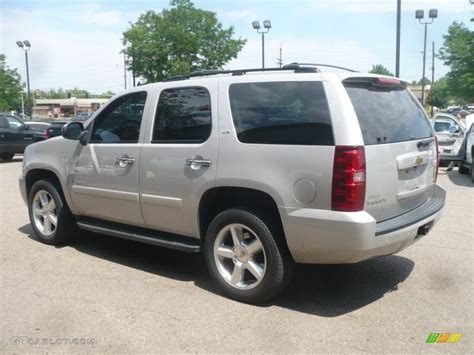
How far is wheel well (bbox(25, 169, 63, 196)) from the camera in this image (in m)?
6.00

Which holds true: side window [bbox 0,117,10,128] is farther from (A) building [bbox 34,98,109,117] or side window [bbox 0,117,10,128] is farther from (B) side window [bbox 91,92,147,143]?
(A) building [bbox 34,98,109,117]

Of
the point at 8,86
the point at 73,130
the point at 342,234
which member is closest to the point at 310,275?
the point at 342,234

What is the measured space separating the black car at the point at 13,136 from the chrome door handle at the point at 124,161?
13103 mm

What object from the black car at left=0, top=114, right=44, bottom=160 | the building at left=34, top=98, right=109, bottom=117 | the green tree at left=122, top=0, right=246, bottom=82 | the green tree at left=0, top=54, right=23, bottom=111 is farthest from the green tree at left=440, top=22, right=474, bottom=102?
the building at left=34, top=98, right=109, bottom=117

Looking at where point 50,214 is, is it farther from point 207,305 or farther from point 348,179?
point 348,179

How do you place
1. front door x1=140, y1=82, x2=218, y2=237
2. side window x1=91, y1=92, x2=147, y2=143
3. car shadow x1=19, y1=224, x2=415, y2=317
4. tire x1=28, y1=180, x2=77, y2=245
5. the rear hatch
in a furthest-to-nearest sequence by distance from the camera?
1. tire x1=28, y1=180, x2=77, y2=245
2. side window x1=91, y1=92, x2=147, y2=143
3. front door x1=140, y1=82, x2=218, y2=237
4. car shadow x1=19, y1=224, x2=415, y2=317
5. the rear hatch

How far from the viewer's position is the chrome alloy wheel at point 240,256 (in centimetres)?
418

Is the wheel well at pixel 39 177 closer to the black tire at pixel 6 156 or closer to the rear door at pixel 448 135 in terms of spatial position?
the rear door at pixel 448 135

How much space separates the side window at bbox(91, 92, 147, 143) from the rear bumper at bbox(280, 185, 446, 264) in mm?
1979

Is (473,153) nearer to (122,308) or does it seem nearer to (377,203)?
(377,203)

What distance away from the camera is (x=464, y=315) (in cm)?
395

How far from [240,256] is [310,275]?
101 centimetres

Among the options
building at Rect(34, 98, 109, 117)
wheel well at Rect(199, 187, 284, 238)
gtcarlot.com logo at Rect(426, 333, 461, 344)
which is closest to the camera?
gtcarlot.com logo at Rect(426, 333, 461, 344)

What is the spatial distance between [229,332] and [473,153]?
8821 millimetres
